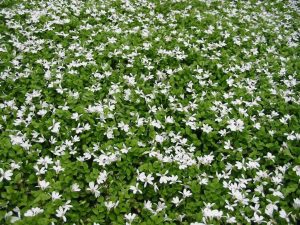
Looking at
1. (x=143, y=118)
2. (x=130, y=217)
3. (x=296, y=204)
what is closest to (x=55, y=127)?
(x=143, y=118)

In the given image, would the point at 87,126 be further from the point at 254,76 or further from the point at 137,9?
the point at 137,9

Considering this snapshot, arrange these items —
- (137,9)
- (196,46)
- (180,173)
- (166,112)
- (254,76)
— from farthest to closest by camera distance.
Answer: (137,9)
(196,46)
(254,76)
(166,112)
(180,173)

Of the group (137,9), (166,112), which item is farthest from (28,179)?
(137,9)

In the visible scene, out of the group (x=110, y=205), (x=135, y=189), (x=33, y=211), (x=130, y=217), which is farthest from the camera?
(x=135, y=189)

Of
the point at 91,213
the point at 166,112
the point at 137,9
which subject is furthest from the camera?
the point at 137,9

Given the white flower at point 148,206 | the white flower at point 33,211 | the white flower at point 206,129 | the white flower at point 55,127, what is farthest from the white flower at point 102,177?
the white flower at point 206,129

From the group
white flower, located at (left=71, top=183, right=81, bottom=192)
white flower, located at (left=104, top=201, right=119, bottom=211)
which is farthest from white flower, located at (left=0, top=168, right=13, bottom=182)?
white flower, located at (left=104, top=201, right=119, bottom=211)

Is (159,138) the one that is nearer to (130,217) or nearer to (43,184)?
(130,217)

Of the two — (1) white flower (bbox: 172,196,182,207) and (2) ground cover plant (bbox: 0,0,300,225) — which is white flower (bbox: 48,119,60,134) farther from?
(1) white flower (bbox: 172,196,182,207)

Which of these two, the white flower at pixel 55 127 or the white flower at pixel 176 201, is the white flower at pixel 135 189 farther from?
the white flower at pixel 55 127
